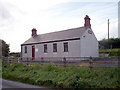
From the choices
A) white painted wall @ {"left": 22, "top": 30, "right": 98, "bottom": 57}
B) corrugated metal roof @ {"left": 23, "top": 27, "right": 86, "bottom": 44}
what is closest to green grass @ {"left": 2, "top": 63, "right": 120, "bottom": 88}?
white painted wall @ {"left": 22, "top": 30, "right": 98, "bottom": 57}

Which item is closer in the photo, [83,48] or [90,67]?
[90,67]

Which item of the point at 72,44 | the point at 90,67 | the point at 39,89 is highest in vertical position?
the point at 72,44

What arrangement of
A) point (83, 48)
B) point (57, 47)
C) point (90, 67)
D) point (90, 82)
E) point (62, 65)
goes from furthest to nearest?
1. point (57, 47)
2. point (83, 48)
3. point (62, 65)
4. point (90, 67)
5. point (90, 82)

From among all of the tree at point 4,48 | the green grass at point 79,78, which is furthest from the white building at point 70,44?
the green grass at point 79,78

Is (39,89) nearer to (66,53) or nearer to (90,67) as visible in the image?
(90,67)

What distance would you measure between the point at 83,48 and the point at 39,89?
55.9 ft

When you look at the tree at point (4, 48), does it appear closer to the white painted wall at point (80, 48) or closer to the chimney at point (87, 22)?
the white painted wall at point (80, 48)

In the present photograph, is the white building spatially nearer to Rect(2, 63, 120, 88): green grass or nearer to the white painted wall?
the white painted wall

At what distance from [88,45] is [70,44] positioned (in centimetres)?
255

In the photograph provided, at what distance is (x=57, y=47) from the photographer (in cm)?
3028

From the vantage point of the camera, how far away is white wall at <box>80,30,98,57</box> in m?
28.0

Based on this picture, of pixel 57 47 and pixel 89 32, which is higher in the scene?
pixel 89 32

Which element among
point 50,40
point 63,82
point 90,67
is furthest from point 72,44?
point 63,82

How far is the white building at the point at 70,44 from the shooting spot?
1101 inches
